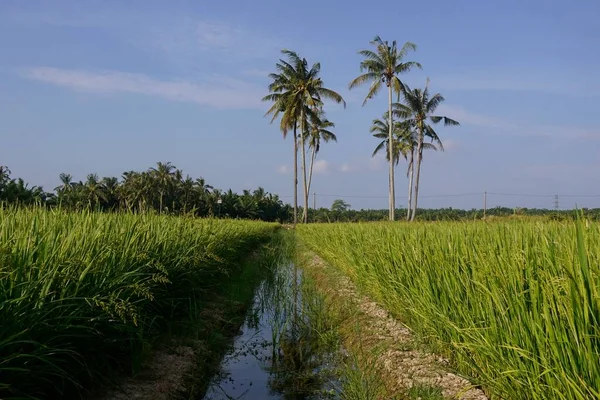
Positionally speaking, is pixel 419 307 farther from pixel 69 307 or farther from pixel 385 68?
pixel 385 68

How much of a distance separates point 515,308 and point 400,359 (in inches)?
71.8

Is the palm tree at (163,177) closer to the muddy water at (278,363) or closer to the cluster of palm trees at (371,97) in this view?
the cluster of palm trees at (371,97)

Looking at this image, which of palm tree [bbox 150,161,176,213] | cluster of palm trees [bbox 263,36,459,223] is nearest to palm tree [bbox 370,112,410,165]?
cluster of palm trees [bbox 263,36,459,223]

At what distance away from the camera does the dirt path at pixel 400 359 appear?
137 inches

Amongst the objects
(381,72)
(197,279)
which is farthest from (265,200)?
(197,279)

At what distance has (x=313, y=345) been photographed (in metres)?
5.29

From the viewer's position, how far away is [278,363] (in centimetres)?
483

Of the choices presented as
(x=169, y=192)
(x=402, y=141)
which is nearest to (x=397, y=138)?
(x=402, y=141)

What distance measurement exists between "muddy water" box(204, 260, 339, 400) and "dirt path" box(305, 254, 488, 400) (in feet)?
1.58

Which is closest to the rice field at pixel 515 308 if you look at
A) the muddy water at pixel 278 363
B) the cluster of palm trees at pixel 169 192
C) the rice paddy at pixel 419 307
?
the rice paddy at pixel 419 307

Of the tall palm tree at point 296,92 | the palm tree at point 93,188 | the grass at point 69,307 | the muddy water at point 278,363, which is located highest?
the tall palm tree at point 296,92

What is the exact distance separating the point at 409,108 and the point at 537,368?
3741 cm

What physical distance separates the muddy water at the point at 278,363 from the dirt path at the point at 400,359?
1.58 feet

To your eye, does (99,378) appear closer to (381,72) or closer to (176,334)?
(176,334)
